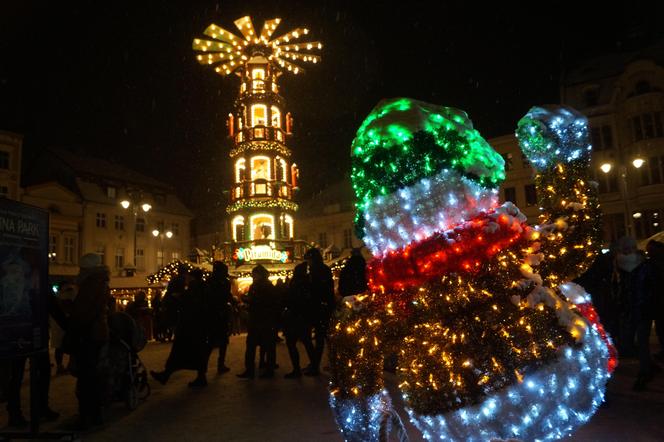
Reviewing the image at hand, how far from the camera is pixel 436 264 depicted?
2.62 m

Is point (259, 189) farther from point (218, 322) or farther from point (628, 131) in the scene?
point (218, 322)

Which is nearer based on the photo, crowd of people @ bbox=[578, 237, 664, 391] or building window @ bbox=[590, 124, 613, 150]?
crowd of people @ bbox=[578, 237, 664, 391]

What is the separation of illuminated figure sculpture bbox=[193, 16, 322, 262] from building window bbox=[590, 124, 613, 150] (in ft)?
60.8

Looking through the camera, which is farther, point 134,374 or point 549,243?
point 134,374

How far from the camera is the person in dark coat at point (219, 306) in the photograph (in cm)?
827

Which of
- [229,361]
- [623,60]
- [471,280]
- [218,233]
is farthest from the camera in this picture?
[218,233]

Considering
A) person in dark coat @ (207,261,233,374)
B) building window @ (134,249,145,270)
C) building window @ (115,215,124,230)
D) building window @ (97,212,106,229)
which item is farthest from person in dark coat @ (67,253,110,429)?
building window @ (134,249,145,270)

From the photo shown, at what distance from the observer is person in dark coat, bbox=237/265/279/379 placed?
8.43 m

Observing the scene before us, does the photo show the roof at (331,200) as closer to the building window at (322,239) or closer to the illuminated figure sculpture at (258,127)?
the building window at (322,239)

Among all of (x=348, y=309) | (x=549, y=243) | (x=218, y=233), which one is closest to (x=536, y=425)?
(x=549, y=243)

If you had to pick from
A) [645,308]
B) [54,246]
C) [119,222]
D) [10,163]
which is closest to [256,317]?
[645,308]

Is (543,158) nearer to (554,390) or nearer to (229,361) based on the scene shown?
(554,390)

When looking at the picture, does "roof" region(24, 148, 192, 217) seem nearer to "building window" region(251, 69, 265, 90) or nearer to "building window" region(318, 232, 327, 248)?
"building window" region(318, 232, 327, 248)

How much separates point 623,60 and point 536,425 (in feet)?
122
